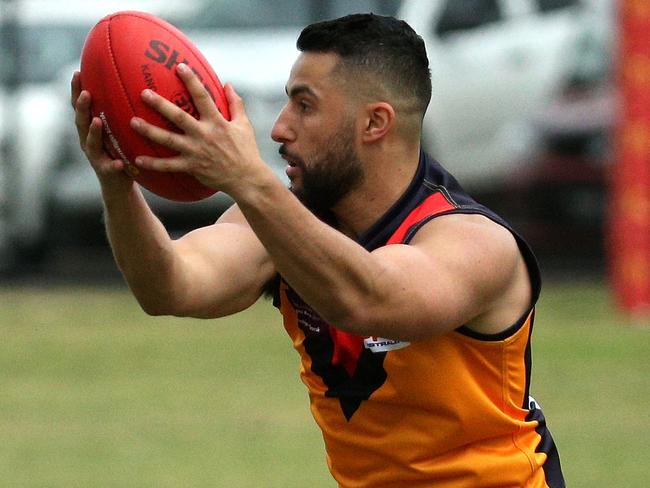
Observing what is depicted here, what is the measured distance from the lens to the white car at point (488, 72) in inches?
542

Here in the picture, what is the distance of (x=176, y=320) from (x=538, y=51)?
4.08 meters

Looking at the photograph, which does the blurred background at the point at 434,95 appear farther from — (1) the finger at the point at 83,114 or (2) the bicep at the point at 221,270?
(1) the finger at the point at 83,114

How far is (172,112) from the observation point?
3.60m

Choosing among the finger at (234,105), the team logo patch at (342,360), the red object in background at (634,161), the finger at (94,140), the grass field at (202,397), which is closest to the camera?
the finger at (234,105)

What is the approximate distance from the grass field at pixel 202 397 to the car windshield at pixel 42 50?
7.77ft

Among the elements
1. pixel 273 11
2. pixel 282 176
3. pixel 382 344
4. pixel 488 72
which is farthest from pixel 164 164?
pixel 273 11

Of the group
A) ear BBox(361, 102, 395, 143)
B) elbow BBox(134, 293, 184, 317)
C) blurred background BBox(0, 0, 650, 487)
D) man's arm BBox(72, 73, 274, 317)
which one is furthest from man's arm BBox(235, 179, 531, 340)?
blurred background BBox(0, 0, 650, 487)

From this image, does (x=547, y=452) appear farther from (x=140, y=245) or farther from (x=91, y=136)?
(x=91, y=136)

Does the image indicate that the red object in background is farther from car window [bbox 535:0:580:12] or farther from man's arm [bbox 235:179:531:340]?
man's arm [bbox 235:179:531:340]

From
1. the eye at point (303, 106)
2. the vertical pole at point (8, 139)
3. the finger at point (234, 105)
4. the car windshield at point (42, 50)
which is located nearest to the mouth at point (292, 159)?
the eye at point (303, 106)

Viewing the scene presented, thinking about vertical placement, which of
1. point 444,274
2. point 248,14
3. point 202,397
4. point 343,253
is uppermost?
point 343,253

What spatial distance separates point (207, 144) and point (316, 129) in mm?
553

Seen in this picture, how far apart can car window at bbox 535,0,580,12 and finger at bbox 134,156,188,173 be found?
10.9 m

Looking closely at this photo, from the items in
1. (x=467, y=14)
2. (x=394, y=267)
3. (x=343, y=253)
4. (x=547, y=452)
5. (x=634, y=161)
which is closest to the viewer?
(x=343, y=253)
